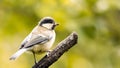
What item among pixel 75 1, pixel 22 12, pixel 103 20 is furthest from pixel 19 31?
pixel 103 20

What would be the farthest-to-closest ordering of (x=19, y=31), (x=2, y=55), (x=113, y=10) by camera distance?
(x=113, y=10) < (x=19, y=31) < (x=2, y=55)

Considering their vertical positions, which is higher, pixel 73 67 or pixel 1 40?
pixel 1 40

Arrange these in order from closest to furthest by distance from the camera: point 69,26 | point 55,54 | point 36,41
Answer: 1. point 55,54
2. point 36,41
3. point 69,26

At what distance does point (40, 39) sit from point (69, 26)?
151 cm

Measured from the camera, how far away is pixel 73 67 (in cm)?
508

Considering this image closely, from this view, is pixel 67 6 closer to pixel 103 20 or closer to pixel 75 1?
pixel 75 1

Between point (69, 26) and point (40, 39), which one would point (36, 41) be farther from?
point (69, 26)

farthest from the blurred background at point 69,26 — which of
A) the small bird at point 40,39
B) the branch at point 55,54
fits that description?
the branch at point 55,54

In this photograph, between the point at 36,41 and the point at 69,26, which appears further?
the point at 69,26

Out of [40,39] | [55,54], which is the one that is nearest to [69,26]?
[40,39]

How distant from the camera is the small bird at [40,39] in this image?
3.61m

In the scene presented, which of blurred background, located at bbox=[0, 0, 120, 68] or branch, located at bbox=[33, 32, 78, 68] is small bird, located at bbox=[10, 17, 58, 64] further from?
blurred background, located at bbox=[0, 0, 120, 68]

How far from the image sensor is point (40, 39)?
12.5 ft

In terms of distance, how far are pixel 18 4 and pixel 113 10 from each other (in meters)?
1.01
